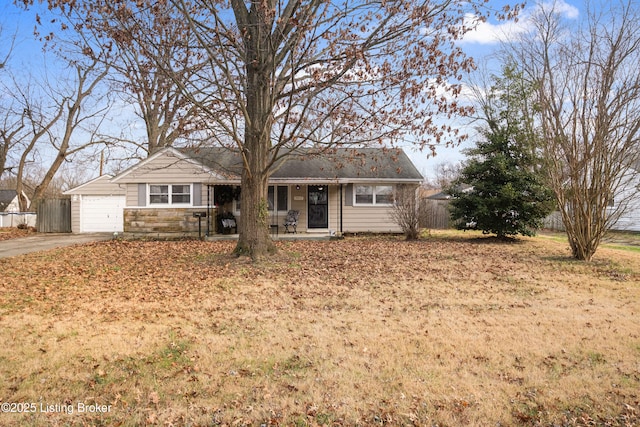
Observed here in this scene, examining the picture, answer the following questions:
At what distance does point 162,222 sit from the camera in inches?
647

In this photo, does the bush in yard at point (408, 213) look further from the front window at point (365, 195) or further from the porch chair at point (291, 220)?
the porch chair at point (291, 220)

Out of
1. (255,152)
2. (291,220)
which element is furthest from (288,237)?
(255,152)

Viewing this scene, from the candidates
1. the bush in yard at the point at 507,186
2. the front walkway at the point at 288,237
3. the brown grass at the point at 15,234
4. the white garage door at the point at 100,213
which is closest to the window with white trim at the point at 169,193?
the front walkway at the point at 288,237

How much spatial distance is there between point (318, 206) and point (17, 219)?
19.5m

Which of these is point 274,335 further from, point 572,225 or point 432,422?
point 572,225

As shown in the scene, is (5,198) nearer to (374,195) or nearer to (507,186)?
(374,195)

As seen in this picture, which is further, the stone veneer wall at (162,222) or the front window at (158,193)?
the front window at (158,193)

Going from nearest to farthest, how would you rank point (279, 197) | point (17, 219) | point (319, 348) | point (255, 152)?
point (319, 348), point (255, 152), point (279, 197), point (17, 219)

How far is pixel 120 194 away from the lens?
2183cm

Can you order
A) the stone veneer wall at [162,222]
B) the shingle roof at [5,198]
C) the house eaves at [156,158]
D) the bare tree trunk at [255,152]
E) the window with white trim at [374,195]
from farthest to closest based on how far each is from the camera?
the shingle roof at [5,198] < the window with white trim at [374,195] < the stone veneer wall at [162,222] < the house eaves at [156,158] < the bare tree trunk at [255,152]

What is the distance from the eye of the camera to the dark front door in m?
17.5

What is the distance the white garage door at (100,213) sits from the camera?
71.7 ft

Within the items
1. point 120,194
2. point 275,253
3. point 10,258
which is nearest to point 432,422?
point 275,253

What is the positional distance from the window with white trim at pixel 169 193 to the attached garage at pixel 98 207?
6.23m
